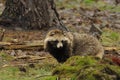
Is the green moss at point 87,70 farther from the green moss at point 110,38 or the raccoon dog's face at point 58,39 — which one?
the green moss at point 110,38

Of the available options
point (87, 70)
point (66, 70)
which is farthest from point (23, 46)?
point (87, 70)

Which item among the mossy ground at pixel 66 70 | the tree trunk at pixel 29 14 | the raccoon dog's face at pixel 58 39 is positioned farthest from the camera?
the tree trunk at pixel 29 14

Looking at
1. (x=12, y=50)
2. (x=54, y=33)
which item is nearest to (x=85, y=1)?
(x=12, y=50)

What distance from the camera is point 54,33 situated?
10.8 m

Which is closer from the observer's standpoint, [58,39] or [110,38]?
[58,39]

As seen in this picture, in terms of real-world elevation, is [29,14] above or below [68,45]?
below

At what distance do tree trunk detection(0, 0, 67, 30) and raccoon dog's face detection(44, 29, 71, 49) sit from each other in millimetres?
3888

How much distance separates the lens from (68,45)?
36.3 ft

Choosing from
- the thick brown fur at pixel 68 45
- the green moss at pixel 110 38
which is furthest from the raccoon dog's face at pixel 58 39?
the green moss at pixel 110 38

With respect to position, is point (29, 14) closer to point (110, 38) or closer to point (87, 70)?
point (110, 38)

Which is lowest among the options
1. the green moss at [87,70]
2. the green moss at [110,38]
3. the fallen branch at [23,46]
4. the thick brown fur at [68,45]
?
the green moss at [110,38]

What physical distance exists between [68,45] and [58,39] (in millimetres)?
385

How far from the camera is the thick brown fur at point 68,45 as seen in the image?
426 inches

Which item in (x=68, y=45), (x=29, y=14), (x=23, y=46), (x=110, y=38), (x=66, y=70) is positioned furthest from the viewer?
(x=110, y=38)
